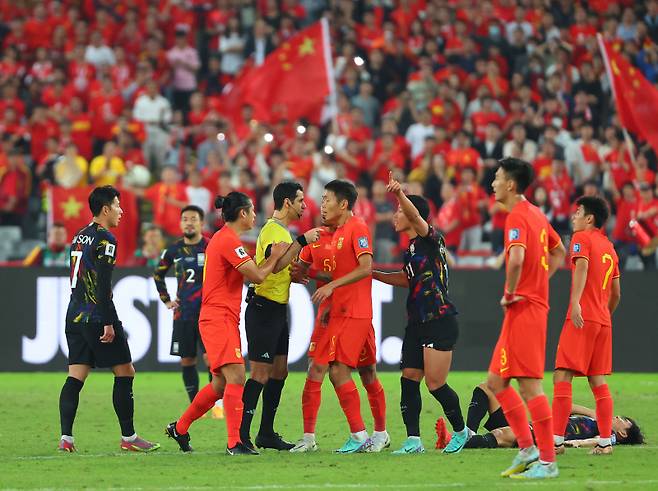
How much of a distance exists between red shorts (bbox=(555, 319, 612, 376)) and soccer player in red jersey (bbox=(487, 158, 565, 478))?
1.61 meters

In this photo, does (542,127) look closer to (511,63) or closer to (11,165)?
(511,63)

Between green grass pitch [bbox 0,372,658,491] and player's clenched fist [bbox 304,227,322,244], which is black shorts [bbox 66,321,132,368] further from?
player's clenched fist [bbox 304,227,322,244]

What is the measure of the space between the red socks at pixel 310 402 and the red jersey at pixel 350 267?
0.63 metres

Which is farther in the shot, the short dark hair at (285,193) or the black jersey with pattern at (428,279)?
the short dark hair at (285,193)

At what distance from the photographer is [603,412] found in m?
10.8

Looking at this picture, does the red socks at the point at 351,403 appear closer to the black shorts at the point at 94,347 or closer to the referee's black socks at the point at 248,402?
the referee's black socks at the point at 248,402

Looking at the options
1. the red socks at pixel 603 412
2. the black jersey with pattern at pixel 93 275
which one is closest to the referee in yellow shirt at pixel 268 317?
the black jersey with pattern at pixel 93 275

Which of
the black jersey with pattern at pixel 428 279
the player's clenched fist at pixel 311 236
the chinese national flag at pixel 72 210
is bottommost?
the black jersey with pattern at pixel 428 279

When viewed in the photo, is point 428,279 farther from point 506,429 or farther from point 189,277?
point 189,277

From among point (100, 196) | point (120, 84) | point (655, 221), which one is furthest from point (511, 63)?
point (100, 196)

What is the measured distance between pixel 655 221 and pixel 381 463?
1143cm

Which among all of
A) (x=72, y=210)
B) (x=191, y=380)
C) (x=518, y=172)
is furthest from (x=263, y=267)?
(x=72, y=210)

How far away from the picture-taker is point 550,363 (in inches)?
746

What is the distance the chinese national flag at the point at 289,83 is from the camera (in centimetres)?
2322
